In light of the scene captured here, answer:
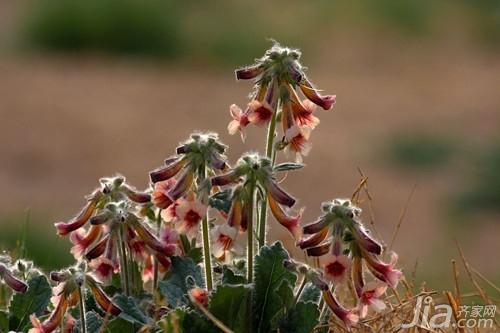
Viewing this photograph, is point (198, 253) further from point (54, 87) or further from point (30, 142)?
point (54, 87)

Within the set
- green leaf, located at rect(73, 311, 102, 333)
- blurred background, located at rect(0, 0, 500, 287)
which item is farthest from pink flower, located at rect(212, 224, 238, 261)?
blurred background, located at rect(0, 0, 500, 287)

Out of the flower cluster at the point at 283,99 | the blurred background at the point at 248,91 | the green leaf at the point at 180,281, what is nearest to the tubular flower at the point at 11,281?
the green leaf at the point at 180,281

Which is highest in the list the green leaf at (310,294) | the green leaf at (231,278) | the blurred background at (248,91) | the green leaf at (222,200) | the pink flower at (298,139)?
the blurred background at (248,91)

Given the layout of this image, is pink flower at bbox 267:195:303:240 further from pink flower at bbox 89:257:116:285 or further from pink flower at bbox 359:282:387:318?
pink flower at bbox 89:257:116:285

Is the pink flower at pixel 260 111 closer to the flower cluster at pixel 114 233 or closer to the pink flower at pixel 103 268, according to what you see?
the flower cluster at pixel 114 233

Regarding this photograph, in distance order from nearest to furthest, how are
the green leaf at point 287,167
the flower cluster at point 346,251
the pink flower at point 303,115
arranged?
1. the flower cluster at point 346,251
2. the green leaf at point 287,167
3. the pink flower at point 303,115

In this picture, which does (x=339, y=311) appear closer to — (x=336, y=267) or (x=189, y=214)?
(x=336, y=267)

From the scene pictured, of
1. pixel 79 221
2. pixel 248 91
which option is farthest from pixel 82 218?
pixel 248 91
